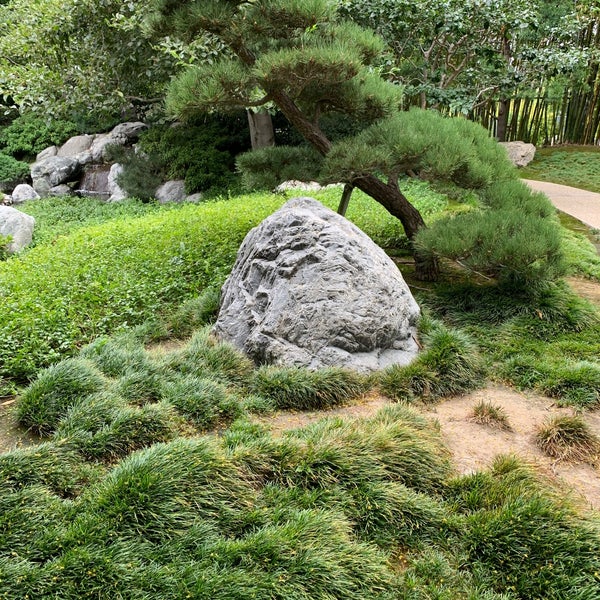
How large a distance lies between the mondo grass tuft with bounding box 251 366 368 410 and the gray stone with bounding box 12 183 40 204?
11852 millimetres

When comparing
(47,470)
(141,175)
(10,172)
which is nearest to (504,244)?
(47,470)

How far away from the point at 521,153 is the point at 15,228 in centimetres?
1145

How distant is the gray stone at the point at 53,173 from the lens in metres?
14.3

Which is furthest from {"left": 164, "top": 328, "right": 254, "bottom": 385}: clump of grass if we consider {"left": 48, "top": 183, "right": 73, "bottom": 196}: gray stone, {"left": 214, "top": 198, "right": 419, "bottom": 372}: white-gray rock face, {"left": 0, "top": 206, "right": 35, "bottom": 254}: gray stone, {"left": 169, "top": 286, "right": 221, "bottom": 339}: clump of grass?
{"left": 48, "top": 183, "right": 73, "bottom": 196}: gray stone

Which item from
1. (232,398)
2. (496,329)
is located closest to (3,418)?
(232,398)

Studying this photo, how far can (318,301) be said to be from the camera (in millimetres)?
3949

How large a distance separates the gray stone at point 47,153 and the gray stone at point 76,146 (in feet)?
0.61

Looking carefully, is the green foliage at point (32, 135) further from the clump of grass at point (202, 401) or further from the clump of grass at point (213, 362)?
the clump of grass at point (202, 401)

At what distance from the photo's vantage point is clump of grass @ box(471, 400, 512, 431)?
3.40m

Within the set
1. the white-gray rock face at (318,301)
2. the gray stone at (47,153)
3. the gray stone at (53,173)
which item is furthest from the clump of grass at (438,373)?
the gray stone at (47,153)

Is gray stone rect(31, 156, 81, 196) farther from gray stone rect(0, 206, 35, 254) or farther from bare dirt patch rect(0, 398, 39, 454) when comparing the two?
bare dirt patch rect(0, 398, 39, 454)

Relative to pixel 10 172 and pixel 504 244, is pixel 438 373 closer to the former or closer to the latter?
pixel 504 244

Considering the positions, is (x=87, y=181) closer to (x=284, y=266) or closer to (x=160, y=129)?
(x=160, y=129)

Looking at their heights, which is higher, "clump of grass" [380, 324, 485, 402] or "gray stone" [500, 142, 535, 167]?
"clump of grass" [380, 324, 485, 402]
